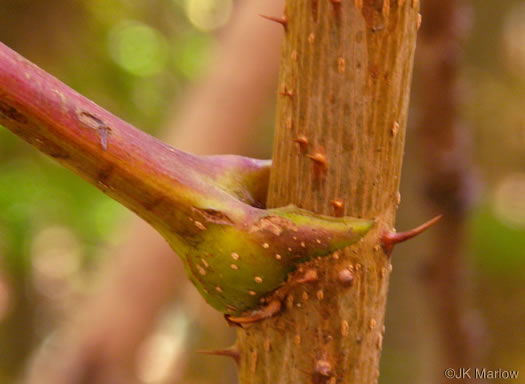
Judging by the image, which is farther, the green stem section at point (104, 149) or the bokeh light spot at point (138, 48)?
the bokeh light spot at point (138, 48)

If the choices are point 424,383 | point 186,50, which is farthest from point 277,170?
point 186,50

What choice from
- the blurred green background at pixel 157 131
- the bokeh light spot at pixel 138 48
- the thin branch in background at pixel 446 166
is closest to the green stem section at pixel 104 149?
the thin branch in background at pixel 446 166

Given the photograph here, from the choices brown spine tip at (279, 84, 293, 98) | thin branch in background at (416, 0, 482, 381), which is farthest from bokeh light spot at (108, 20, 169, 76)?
brown spine tip at (279, 84, 293, 98)

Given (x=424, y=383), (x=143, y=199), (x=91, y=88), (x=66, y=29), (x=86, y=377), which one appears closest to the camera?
(x=143, y=199)

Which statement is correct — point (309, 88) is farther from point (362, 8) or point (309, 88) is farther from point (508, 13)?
point (508, 13)

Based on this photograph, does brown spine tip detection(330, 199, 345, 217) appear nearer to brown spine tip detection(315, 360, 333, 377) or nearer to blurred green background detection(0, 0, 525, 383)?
brown spine tip detection(315, 360, 333, 377)

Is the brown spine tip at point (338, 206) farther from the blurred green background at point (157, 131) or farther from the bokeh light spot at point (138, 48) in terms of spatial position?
the bokeh light spot at point (138, 48)

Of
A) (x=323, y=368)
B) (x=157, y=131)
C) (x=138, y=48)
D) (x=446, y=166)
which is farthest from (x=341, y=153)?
(x=138, y=48)

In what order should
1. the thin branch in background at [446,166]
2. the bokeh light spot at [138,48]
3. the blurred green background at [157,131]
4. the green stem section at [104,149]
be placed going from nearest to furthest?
the green stem section at [104,149], the thin branch in background at [446,166], the blurred green background at [157,131], the bokeh light spot at [138,48]
